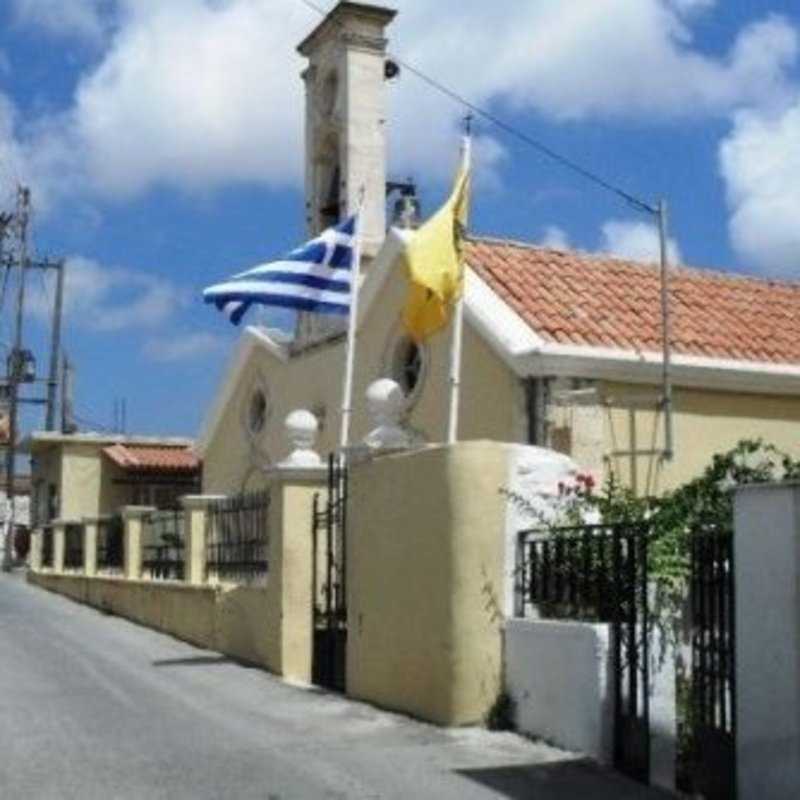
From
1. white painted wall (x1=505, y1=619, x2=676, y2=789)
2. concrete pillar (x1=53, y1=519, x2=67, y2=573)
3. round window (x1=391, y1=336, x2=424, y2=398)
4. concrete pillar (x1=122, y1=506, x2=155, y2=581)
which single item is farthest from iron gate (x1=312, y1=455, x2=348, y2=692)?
concrete pillar (x1=53, y1=519, x2=67, y2=573)

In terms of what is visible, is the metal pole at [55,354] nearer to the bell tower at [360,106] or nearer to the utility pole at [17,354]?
the utility pole at [17,354]

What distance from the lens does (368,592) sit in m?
12.0

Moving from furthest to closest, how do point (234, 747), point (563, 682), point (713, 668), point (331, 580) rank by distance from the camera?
point (331, 580)
point (234, 747)
point (563, 682)
point (713, 668)

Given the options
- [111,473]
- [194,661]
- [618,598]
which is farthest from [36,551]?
[618,598]

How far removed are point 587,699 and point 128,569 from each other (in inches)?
559

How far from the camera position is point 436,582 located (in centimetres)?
1055

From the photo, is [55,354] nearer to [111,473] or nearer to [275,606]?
[111,473]

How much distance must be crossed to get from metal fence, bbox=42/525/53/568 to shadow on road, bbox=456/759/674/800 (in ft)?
73.6

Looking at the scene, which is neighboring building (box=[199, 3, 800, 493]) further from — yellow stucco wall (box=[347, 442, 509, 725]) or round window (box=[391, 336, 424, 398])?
A: yellow stucco wall (box=[347, 442, 509, 725])

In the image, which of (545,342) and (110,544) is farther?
(110,544)

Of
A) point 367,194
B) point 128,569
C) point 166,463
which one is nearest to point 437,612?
point 367,194

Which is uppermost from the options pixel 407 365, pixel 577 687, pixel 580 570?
pixel 407 365

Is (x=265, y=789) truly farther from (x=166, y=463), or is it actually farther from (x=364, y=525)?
(x=166, y=463)

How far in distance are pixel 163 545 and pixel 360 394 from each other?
3.90 metres
